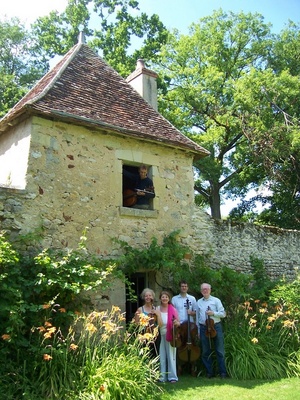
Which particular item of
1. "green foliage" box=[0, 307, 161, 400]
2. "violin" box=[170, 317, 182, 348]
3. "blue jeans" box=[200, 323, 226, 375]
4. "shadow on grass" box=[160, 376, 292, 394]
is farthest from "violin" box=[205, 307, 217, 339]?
"green foliage" box=[0, 307, 161, 400]

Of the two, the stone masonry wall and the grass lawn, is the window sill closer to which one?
the stone masonry wall

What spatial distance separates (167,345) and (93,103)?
5217mm

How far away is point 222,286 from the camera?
8516 mm

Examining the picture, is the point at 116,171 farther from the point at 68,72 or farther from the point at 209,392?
the point at 209,392

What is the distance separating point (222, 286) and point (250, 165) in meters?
12.4

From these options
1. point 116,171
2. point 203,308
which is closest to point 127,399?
point 203,308

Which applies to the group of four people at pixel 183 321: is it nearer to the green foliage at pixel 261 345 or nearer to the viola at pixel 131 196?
the green foliage at pixel 261 345

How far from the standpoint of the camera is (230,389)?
5934 millimetres

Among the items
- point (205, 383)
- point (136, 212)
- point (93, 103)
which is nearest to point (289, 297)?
point (205, 383)

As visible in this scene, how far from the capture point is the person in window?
27.8 ft

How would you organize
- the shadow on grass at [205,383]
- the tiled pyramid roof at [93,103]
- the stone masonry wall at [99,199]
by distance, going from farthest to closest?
the tiled pyramid roof at [93,103], the stone masonry wall at [99,199], the shadow on grass at [205,383]

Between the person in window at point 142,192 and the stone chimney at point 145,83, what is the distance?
10.4ft

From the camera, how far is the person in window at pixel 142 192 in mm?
8461

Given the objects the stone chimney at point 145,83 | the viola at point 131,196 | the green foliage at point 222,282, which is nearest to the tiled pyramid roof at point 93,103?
the stone chimney at point 145,83
